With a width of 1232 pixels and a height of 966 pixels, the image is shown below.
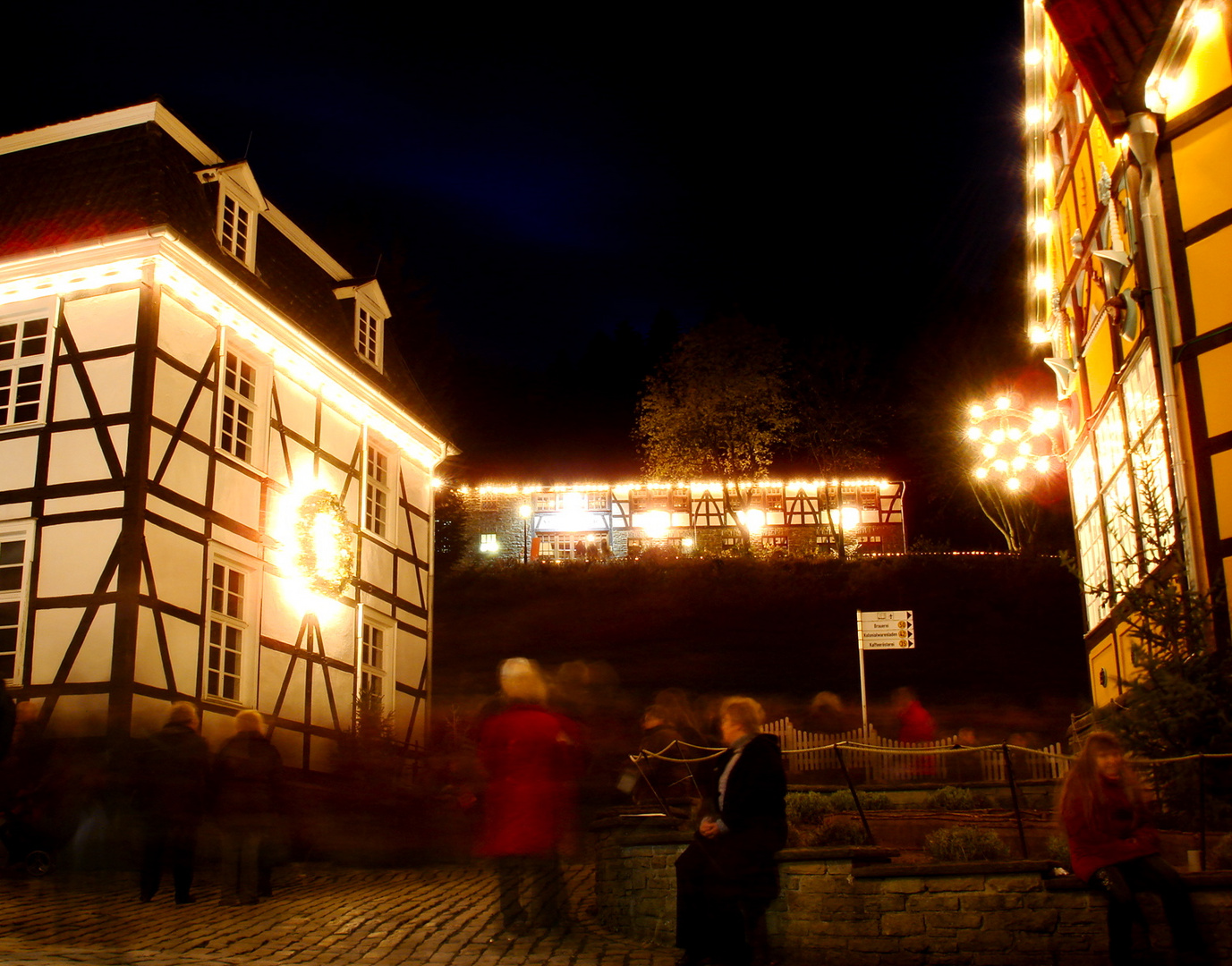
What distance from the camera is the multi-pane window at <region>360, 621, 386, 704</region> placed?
2002 cm

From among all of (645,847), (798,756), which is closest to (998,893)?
(645,847)

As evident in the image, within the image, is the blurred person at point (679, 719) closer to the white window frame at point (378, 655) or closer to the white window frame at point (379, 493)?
the white window frame at point (378, 655)

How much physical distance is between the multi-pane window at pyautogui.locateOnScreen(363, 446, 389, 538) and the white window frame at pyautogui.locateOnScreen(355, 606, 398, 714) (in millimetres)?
1483

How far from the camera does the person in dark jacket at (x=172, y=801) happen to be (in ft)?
32.6

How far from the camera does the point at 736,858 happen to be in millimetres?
6844

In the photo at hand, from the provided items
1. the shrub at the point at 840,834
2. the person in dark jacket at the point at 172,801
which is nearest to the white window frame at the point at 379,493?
the person in dark jacket at the point at 172,801

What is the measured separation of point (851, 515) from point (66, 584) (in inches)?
1556

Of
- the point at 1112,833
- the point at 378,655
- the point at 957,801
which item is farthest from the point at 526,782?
the point at 378,655

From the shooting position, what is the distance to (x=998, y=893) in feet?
24.5

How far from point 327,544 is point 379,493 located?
3.05m

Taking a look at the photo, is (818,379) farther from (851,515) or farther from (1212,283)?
(1212,283)

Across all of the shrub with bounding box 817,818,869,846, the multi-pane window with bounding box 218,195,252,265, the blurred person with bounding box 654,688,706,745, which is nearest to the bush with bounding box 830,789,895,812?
the blurred person with bounding box 654,688,706,745

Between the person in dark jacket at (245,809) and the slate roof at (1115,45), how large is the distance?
10.1m

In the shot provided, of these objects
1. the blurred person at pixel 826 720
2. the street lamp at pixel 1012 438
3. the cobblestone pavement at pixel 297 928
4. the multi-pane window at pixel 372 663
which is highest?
the street lamp at pixel 1012 438
